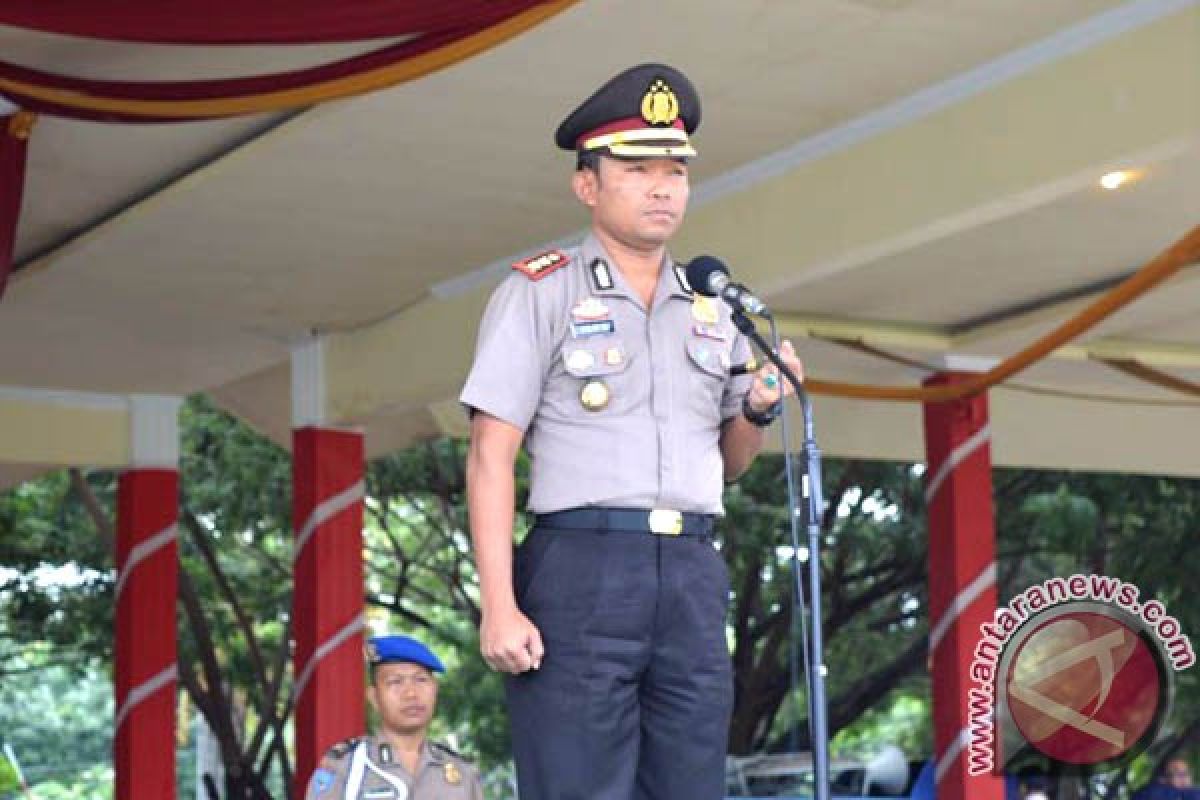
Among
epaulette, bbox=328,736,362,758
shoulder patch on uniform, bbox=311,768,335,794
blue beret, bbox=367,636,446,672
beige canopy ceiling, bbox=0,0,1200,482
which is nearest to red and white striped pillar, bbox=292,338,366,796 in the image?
beige canopy ceiling, bbox=0,0,1200,482

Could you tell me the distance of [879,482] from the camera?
14781mm

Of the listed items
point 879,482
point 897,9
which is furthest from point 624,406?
point 879,482

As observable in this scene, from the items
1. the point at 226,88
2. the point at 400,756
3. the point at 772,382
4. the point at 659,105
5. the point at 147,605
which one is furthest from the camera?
the point at 147,605

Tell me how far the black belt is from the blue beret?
2.51m

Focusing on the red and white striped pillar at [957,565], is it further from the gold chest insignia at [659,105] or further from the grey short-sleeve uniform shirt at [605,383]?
the gold chest insignia at [659,105]

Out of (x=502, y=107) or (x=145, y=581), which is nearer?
(x=502, y=107)

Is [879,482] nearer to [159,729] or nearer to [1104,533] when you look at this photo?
[1104,533]

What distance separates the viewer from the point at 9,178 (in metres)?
6.70

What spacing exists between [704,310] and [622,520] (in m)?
0.36

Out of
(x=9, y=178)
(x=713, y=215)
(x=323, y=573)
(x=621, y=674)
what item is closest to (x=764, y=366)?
(x=621, y=674)

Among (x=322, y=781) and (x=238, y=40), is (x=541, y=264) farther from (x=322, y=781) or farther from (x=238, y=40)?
(x=238, y=40)

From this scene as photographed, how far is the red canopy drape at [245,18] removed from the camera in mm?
5547

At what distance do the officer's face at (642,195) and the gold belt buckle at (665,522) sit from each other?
37 cm

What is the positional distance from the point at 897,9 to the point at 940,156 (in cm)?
85
